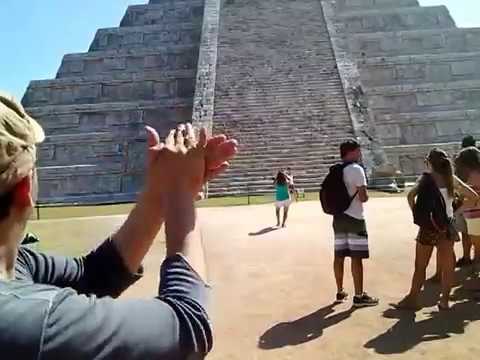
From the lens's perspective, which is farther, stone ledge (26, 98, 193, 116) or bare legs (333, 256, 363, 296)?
stone ledge (26, 98, 193, 116)

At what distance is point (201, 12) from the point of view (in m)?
37.7

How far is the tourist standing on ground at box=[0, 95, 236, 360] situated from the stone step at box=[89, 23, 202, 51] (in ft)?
108

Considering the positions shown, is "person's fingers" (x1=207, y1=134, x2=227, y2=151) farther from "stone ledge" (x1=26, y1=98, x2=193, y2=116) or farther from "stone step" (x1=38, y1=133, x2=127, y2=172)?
"stone ledge" (x1=26, y1=98, x2=193, y2=116)

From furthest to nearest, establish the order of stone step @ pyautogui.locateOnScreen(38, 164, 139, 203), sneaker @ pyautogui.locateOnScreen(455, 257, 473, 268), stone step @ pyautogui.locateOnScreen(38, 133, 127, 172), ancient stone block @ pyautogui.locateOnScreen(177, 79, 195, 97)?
ancient stone block @ pyautogui.locateOnScreen(177, 79, 195, 97) → stone step @ pyautogui.locateOnScreen(38, 133, 127, 172) → stone step @ pyautogui.locateOnScreen(38, 164, 139, 203) → sneaker @ pyautogui.locateOnScreen(455, 257, 473, 268)

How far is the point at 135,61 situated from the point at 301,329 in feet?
91.4

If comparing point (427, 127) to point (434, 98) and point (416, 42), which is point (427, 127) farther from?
point (416, 42)

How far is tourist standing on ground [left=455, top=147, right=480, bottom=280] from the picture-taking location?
6551 mm

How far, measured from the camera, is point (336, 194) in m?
6.18

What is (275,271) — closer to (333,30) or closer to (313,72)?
(313,72)

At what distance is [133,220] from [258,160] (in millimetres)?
20319

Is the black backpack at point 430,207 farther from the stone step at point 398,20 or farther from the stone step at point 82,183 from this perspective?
the stone step at point 398,20

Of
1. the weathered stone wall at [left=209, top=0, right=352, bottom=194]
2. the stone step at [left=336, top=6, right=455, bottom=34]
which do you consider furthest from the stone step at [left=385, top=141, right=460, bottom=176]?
the stone step at [left=336, top=6, right=455, bottom=34]

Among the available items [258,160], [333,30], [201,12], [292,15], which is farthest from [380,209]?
[201,12]

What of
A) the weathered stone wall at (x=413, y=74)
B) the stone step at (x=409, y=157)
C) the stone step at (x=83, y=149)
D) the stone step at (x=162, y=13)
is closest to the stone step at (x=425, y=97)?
the weathered stone wall at (x=413, y=74)
